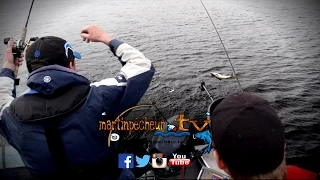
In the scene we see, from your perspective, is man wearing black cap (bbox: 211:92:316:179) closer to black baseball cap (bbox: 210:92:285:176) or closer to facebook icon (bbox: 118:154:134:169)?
black baseball cap (bbox: 210:92:285:176)

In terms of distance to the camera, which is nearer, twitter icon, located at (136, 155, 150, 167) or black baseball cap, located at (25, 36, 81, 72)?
black baseball cap, located at (25, 36, 81, 72)

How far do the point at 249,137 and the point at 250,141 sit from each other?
25 mm

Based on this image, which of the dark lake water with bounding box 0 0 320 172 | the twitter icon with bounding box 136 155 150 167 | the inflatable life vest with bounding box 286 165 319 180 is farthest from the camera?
the dark lake water with bounding box 0 0 320 172

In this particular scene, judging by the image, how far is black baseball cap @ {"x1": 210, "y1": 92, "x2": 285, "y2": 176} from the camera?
5.03 ft

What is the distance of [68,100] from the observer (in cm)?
237

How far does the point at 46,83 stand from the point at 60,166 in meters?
0.82

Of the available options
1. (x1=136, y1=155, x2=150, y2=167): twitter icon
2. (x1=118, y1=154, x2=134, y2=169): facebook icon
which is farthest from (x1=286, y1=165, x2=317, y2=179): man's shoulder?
(x1=136, y1=155, x2=150, y2=167): twitter icon

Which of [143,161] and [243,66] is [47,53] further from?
[243,66]

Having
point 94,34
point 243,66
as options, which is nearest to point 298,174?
point 94,34

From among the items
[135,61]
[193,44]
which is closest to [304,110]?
[135,61]

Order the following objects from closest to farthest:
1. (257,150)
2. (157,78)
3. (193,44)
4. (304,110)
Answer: (257,150), (304,110), (157,78), (193,44)

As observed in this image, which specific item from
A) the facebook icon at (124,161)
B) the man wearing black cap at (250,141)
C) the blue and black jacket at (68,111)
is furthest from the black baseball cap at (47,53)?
the man wearing black cap at (250,141)

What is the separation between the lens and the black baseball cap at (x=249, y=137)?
1.53 m

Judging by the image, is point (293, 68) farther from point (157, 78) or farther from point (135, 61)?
point (135, 61)
